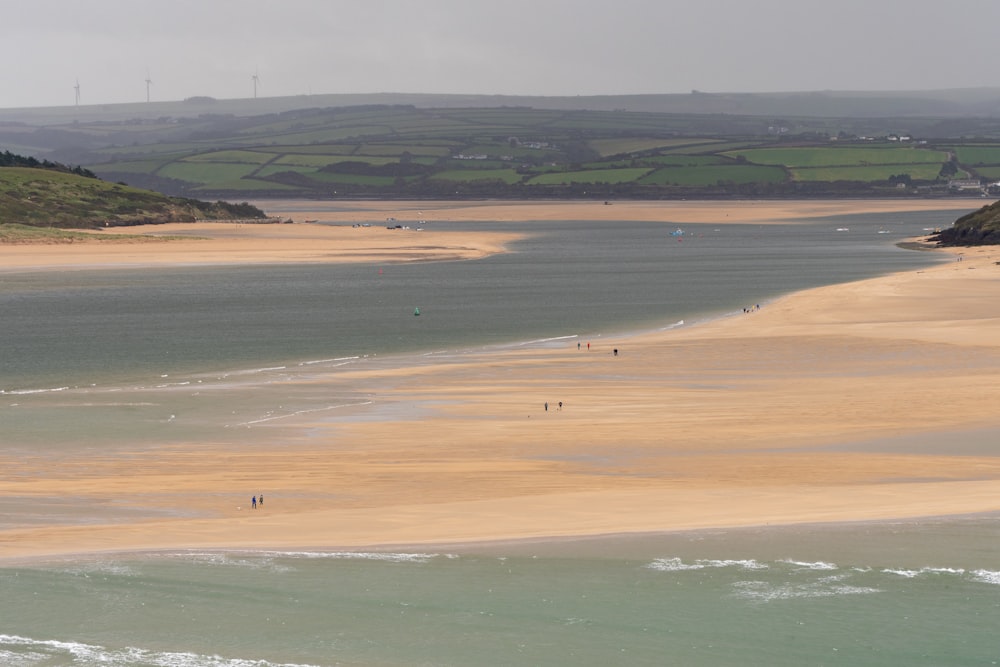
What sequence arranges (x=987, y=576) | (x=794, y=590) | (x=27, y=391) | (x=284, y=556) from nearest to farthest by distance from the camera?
(x=794, y=590) → (x=987, y=576) → (x=284, y=556) → (x=27, y=391)

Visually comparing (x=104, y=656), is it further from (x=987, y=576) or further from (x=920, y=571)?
(x=987, y=576)

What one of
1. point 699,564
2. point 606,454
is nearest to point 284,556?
point 699,564

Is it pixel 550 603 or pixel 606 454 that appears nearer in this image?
pixel 550 603

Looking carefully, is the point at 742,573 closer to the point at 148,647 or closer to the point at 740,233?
the point at 148,647

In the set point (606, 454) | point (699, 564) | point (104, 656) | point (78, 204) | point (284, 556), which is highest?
point (78, 204)

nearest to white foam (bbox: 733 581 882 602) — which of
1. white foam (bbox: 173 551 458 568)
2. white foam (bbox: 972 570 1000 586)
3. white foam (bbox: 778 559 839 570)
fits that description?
white foam (bbox: 778 559 839 570)

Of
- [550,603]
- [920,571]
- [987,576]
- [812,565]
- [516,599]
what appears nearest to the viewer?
[550,603]

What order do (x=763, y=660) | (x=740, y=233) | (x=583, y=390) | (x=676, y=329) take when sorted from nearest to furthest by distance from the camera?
1. (x=763, y=660)
2. (x=583, y=390)
3. (x=676, y=329)
4. (x=740, y=233)

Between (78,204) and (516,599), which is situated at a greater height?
(78,204)

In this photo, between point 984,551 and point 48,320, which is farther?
point 48,320

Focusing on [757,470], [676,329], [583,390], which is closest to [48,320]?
[676,329]
